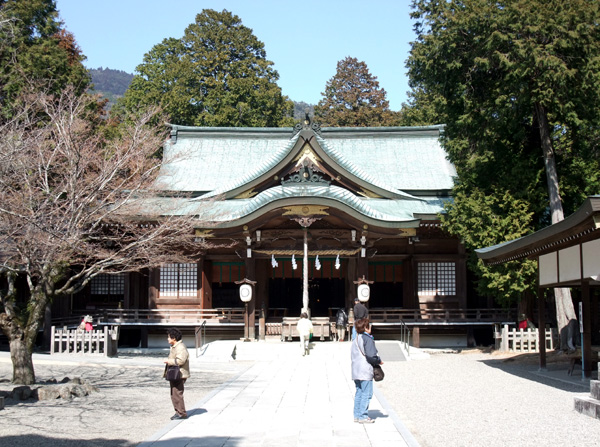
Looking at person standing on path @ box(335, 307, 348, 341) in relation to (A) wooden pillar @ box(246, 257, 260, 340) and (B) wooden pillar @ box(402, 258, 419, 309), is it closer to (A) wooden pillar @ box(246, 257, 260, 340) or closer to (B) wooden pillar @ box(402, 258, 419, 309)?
(A) wooden pillar @ box(246, 257, 260, 340)

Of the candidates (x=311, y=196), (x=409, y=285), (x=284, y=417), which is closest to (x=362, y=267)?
(x=409, y=285)

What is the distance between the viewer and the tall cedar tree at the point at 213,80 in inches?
1554

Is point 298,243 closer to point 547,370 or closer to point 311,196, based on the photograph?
point 311,196

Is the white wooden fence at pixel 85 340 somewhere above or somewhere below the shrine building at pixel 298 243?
below

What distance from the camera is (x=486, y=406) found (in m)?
10.6

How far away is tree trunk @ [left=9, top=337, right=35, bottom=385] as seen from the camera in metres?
12.1

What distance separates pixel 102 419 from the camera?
964cm

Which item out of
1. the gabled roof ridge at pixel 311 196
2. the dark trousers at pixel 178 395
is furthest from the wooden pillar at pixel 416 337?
the dark trousers at pixel 178 395

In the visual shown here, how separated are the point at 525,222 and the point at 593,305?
17.2ft

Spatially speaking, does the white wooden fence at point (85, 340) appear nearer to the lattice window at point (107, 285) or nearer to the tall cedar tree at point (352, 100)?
the lattice window at point (107, 285)

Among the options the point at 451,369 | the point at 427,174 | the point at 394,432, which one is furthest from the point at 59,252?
the point at 427,174

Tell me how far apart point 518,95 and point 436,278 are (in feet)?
25.1

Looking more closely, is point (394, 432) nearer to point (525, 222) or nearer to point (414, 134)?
point (525, 222)

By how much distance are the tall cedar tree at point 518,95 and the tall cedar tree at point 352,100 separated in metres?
25.4
